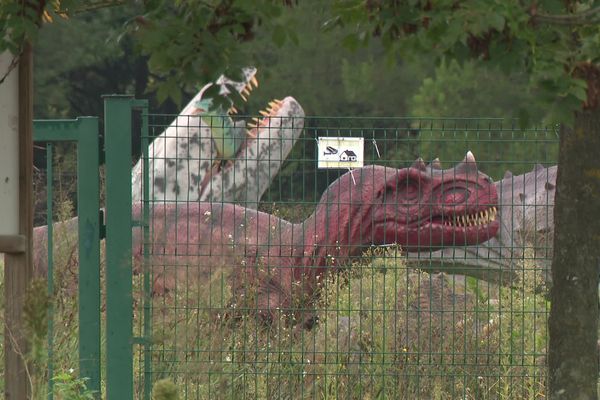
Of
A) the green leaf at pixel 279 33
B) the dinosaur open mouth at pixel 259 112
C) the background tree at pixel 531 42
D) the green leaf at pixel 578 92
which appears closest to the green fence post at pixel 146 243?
the dinosaur open mouth at pixel 259 112

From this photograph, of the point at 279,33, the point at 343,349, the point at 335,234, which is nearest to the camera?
the point at 279,33

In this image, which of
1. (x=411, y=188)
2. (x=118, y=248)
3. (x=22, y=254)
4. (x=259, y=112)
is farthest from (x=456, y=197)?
(x=22, y=254)

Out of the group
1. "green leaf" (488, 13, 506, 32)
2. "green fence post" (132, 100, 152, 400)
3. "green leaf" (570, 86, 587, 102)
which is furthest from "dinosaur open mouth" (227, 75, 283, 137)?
"green leaf" (570, 86, 587, 102)

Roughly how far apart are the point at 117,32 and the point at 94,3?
0.77m

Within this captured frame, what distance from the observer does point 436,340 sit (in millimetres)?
6965

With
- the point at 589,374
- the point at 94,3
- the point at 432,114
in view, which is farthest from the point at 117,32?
the point at 432,114

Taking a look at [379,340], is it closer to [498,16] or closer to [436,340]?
[436,340]

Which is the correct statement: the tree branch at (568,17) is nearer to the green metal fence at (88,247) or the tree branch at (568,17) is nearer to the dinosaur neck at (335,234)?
the green metal fence at (88,247)

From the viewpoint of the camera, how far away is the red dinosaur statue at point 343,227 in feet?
23.5

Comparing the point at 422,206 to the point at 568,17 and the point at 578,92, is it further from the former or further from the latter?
the point at 578,92

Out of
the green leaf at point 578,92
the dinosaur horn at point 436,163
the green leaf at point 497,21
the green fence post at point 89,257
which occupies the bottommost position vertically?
the green fence post at point 89,257

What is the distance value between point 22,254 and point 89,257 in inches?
54.5

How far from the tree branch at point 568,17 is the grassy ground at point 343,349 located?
10.2 feet

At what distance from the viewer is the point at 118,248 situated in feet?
19.5
